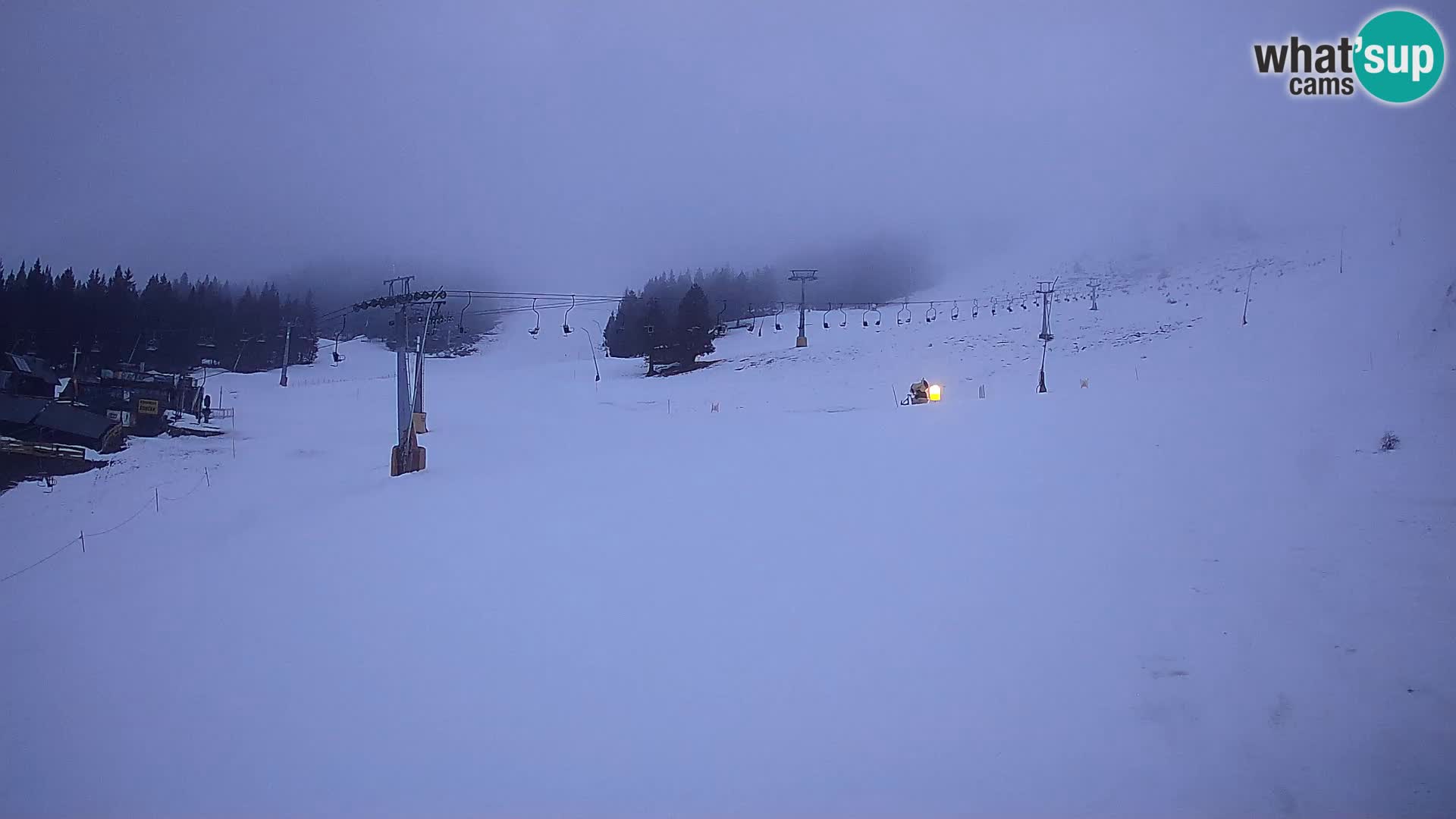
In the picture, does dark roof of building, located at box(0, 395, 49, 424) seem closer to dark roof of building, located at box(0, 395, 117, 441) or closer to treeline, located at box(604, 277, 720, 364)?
dark roof of building, located at box(0, 395, 117, 441)

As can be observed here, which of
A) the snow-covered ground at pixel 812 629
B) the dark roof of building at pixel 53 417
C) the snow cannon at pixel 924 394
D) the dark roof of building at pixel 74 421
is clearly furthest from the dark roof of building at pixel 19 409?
the snow cannon at pixel 924 394

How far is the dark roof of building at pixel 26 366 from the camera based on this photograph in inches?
1146

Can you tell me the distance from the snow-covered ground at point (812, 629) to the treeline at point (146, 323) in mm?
28638

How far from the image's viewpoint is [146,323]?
146ft

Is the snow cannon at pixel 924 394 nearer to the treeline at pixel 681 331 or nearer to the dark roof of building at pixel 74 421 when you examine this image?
the treeline at pixel 681 331

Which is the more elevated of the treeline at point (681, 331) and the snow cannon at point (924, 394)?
the treeline at point (681, 331)

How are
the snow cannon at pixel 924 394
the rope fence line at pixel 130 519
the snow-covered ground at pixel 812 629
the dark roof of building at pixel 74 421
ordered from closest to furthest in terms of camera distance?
the snow-covered ground at pixel 812 629
the rope fence line at pixel 130 519
the snow cannon at pixel 924 394
the dark roof of building at pixel 74 421

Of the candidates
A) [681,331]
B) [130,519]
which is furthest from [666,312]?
[130,519]

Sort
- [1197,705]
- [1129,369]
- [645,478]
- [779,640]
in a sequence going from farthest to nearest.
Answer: [1129,369], [645,478], [779,640], [1197,705]

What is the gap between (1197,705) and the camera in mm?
5711

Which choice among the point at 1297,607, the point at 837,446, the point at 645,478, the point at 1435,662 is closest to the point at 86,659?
the point at 645,478

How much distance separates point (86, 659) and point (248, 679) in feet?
10.7

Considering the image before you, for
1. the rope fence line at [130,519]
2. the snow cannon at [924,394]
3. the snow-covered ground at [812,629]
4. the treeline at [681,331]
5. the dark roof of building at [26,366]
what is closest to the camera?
the snow-covered ground at [812,629]

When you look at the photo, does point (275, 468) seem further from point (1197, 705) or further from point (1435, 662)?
point (1435, 662)
